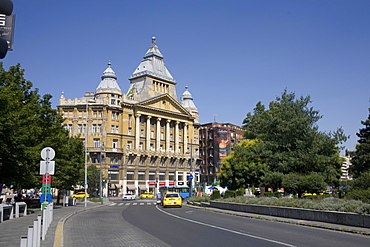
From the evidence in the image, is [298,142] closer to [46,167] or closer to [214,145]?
[46,167]

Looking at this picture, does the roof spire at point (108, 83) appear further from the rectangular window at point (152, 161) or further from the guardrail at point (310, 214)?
the guardrail at point (310, 214)

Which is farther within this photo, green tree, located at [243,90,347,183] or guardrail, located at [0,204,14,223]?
green tree, located at [243,90,347,183]

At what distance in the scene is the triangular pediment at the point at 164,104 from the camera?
9381cm

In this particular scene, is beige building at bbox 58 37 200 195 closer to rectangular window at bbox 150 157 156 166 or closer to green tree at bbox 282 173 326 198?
rectangular window at bbox 150 157 156 166

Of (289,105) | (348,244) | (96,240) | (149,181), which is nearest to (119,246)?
(96,240)

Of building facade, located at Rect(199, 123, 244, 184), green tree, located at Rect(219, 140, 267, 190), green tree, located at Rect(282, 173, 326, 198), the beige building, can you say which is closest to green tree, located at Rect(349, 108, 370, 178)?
green tree, located at Rect(219, 140, 267, 190)

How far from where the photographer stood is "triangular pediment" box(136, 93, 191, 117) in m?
93.8

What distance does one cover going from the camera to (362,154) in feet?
188

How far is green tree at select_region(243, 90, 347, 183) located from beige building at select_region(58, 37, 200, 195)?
41.5 m

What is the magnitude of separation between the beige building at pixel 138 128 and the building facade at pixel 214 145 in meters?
8.18

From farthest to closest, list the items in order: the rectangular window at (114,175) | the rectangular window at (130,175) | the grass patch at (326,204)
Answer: the rectangular window at (130,175)
the rectangular window at (114,175)
the grass patch at (326,204)

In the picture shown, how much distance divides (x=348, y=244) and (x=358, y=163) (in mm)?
49860

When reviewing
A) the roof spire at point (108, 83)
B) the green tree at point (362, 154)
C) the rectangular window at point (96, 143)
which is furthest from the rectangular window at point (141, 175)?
the green tree at point (362, 154)

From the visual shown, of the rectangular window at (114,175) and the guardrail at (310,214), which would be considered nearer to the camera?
the guardrail at (310,214)
